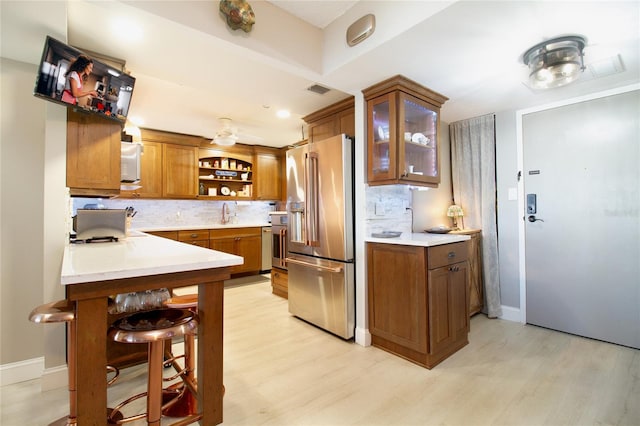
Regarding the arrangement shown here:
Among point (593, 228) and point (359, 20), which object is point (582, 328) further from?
point (359, 20)

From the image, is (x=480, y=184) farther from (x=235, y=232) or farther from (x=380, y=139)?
(x=235, y=232)

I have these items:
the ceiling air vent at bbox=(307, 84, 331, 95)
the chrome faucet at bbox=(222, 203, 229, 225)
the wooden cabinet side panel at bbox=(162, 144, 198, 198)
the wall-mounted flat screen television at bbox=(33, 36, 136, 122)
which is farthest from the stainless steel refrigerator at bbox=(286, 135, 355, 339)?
the chrome faucet at bbox=(222, 203, 229, 225)

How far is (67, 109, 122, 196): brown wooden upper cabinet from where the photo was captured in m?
2.06

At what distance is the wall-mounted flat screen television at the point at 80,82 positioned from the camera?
5.43 feet

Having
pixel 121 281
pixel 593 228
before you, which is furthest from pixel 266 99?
pixel 593 228

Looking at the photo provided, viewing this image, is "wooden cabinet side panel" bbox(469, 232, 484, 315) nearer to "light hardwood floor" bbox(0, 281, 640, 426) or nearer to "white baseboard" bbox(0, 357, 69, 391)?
"light hardwood floor" bbox(0, 281, 640, 426)

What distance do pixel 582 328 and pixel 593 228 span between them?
0.97 m

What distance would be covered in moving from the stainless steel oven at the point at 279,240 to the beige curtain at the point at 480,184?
2.36 meters

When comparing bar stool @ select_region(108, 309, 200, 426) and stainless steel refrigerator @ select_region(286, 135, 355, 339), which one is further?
stainless steel refrigerator @ select_region(286, 135, 355, 339)

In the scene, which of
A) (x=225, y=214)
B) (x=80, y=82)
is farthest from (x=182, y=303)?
(x=225, y=214)

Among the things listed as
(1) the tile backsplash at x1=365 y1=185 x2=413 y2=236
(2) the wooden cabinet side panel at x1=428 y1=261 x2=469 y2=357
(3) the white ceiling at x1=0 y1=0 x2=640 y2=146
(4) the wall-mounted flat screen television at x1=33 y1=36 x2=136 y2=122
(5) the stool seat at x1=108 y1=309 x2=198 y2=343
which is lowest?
(2) the wooden cabinet side panel at x1=428 y1=261 x2=469 y2=357

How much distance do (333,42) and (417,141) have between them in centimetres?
113

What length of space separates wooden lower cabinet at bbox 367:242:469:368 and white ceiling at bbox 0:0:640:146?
56.8 inches

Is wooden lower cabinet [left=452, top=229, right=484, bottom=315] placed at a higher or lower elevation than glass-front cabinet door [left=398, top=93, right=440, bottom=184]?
lower
